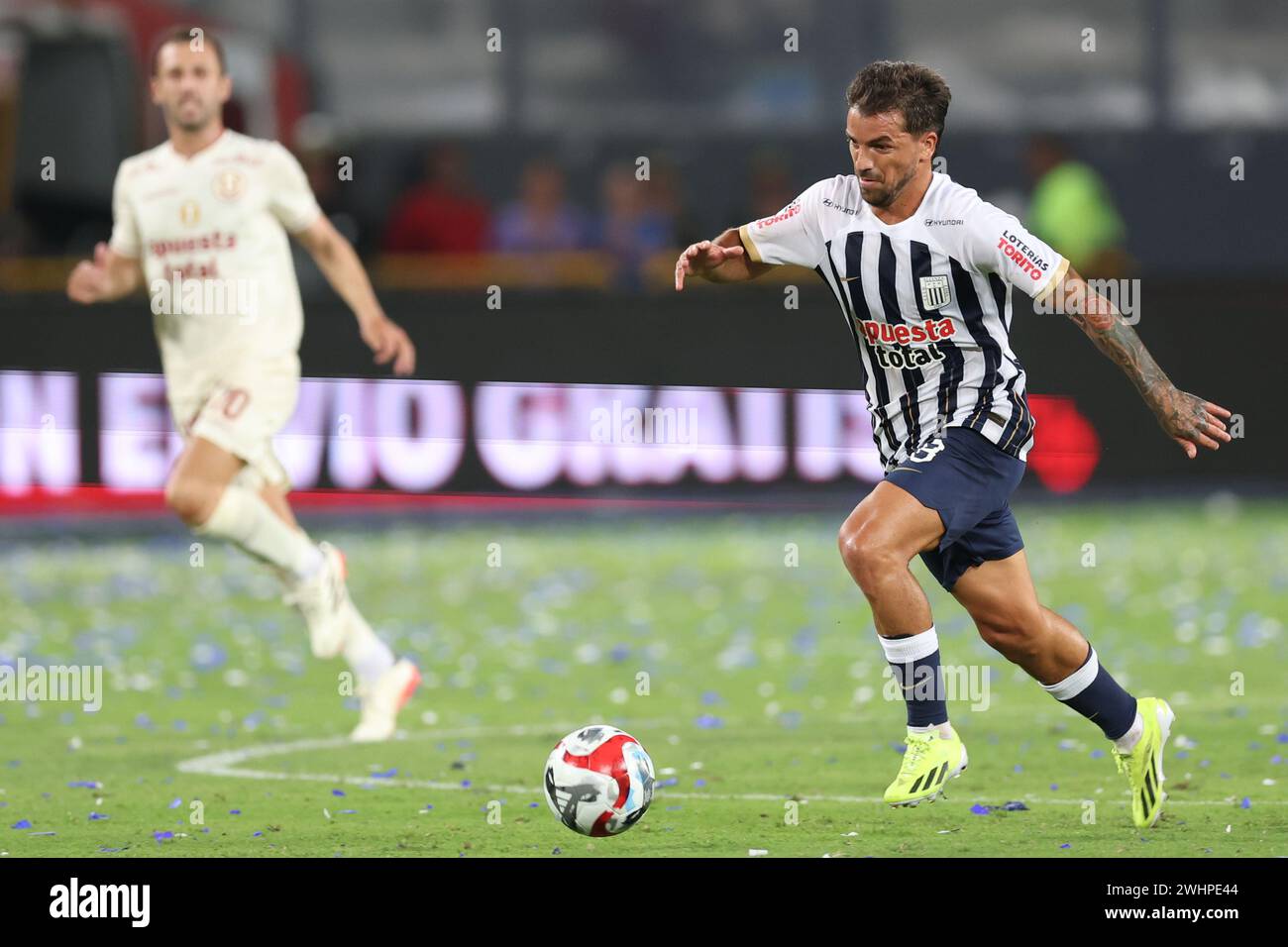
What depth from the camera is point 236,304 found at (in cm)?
830

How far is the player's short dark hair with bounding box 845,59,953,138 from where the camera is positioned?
6.27 metres

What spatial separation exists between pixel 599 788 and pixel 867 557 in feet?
3.26

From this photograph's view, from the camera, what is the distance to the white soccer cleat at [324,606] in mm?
8133

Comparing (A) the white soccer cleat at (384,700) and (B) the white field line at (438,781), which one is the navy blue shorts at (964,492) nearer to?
(B) the white field line at (438,781)

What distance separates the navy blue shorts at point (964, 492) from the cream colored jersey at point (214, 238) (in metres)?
2.90

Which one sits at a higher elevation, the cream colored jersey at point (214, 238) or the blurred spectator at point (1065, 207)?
the blurred spectator at point (1065, 207)

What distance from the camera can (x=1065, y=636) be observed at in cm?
659

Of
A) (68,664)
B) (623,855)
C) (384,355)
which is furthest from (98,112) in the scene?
(623,855)

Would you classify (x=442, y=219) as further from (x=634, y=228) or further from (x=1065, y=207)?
(x=1065, y=207)

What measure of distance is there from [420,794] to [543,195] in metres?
10.5

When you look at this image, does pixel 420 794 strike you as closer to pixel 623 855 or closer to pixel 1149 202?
pixel 623 855

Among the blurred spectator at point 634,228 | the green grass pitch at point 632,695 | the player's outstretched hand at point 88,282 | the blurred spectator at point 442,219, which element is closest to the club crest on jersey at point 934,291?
the green grass pitch at point 632,695

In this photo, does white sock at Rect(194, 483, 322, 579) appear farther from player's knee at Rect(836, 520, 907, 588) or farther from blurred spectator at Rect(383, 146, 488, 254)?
blurred spectator at Rect(383, 146, 488, 254)

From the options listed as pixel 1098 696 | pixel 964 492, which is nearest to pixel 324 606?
pixel 964 492
